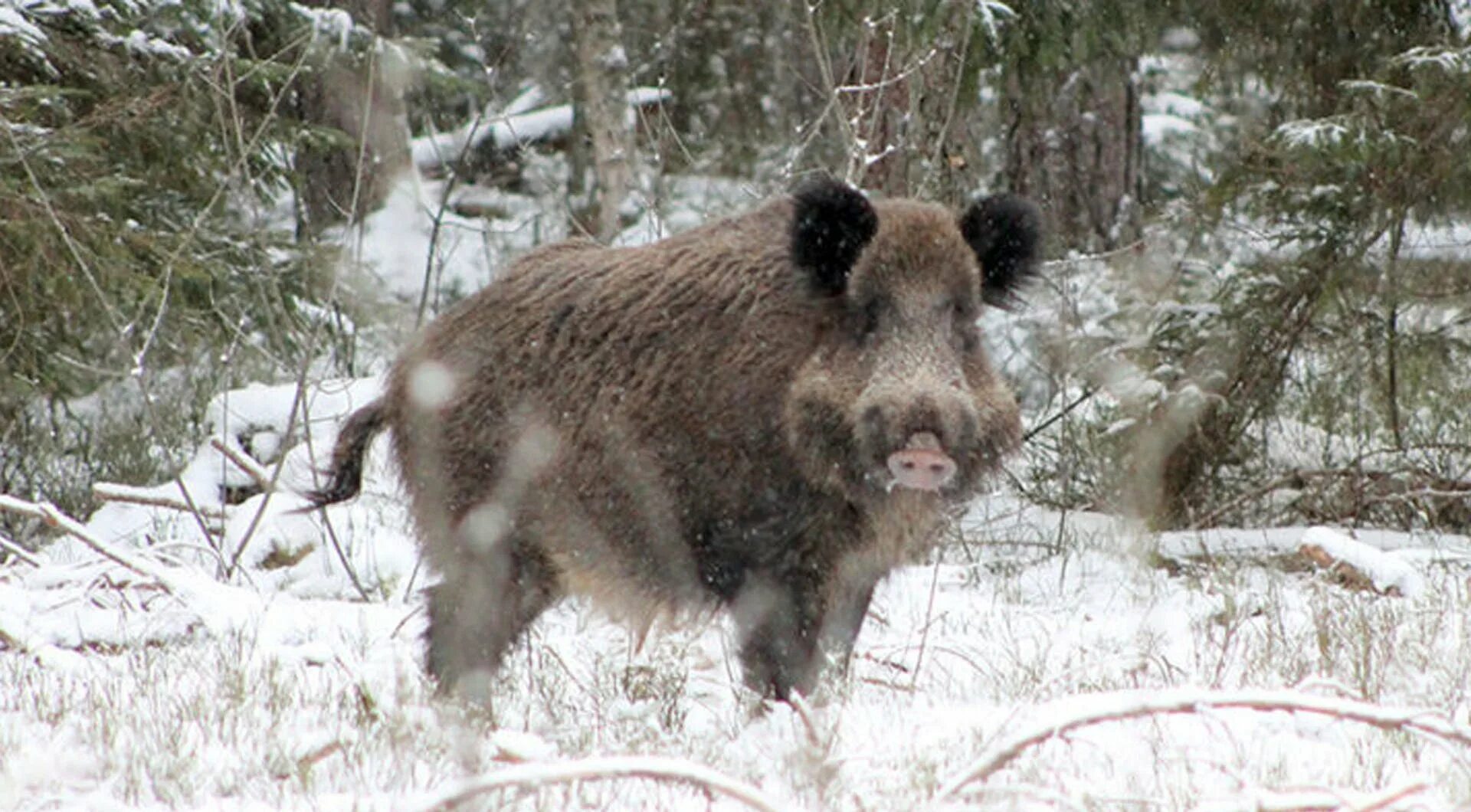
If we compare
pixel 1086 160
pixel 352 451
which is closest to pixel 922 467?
pixel 352 451

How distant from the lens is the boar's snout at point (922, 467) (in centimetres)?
496

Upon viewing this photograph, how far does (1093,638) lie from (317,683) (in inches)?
114

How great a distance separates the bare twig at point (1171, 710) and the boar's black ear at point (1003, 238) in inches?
108

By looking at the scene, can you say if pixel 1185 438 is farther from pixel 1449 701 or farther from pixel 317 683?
pixel 317 683

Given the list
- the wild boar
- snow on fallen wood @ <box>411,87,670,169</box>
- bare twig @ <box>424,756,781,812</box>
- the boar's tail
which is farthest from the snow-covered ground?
snow on fallen wood @ <box>411,87,670,169</box>

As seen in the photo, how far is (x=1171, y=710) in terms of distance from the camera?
10.2ft

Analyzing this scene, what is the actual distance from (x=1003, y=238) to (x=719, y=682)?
1678mm

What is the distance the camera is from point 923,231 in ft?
18.2

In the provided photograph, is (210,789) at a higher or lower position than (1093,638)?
higher

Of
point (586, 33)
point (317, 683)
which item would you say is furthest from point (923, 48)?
point (586, 33)

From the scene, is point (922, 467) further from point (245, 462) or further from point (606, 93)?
point (606, 93)

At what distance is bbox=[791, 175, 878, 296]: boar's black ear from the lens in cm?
538

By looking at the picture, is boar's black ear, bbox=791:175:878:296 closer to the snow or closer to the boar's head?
the boar's head

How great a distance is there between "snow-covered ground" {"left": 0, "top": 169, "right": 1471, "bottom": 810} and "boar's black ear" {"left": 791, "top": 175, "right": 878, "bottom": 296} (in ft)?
4.04
